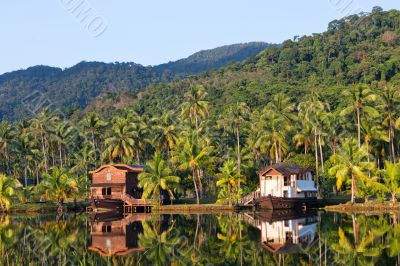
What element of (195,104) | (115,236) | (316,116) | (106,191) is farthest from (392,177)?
Result: (106,191)

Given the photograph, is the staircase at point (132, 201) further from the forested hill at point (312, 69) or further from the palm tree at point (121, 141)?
the forested hill at point (312, 69)

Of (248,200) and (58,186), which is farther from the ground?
(58,186)

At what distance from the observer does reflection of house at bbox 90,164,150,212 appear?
7606 centimetres

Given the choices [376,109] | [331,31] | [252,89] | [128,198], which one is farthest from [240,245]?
[331,31]

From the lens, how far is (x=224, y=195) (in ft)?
228

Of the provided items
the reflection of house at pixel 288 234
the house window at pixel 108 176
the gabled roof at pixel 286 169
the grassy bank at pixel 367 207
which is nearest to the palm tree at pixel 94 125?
the house window at pixel 108 176

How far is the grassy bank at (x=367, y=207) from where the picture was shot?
6234 cm

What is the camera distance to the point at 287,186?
7156 centimetres

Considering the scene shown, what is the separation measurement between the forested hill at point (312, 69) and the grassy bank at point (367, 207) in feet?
149

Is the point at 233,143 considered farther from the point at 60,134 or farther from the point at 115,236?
the point at 115,236

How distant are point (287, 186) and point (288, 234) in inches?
1128

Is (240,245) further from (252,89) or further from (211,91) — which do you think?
(211,91)

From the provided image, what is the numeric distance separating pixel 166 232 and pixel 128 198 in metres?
30.4

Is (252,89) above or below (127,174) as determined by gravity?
above
